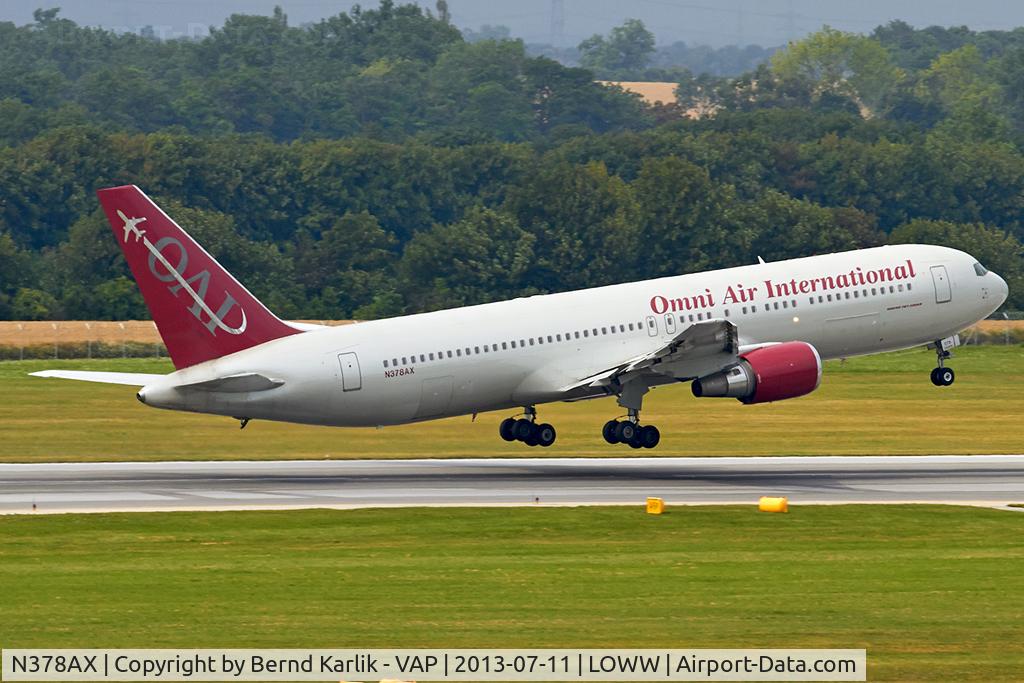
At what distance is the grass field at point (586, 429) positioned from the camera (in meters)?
71.1

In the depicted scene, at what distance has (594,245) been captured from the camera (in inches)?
5728

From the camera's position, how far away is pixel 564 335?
6488cm

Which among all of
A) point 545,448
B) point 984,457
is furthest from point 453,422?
point 984,457

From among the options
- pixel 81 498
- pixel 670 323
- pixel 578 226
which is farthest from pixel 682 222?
pixel 81 498

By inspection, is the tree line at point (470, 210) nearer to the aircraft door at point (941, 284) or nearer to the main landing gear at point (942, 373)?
the main landing gear at point (942, 373)

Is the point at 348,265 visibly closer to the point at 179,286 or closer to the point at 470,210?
the point at 470,210

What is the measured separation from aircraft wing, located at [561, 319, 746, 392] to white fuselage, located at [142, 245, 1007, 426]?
42 cm

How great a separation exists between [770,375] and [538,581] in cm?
2299

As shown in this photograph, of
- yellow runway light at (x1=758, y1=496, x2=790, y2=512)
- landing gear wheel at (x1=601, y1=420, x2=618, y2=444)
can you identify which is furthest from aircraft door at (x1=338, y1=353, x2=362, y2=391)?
yellow runway light at (x1=758, y1=496, x2=790, y2=512)

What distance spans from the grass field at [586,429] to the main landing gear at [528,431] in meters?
1.29

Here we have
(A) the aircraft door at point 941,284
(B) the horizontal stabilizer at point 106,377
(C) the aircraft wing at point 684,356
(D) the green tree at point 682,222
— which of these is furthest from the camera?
(D) the green tree at point 682,222

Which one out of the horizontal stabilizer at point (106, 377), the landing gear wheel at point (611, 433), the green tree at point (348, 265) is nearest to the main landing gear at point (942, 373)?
the landing gear wheel at point (611, 433)

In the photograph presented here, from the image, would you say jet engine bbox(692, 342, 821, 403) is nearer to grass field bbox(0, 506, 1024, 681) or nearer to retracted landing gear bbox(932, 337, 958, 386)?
grass field bbox(0, 506, 1024, 681)

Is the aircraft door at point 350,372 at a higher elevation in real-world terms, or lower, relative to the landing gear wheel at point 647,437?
Result: higher
